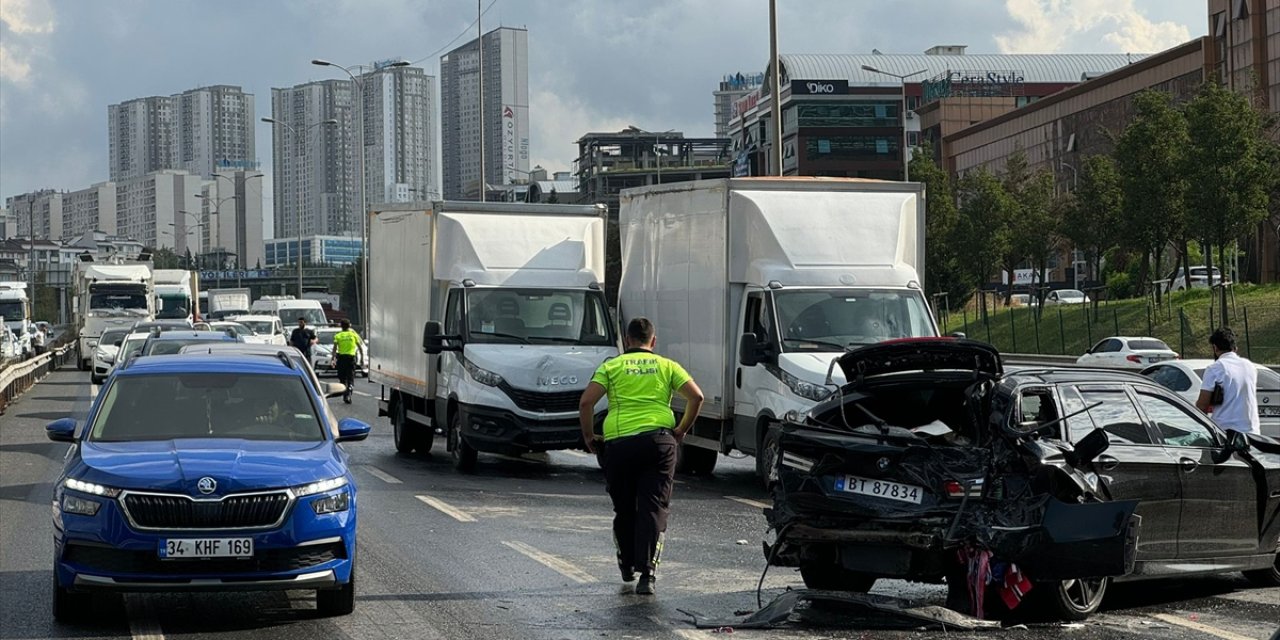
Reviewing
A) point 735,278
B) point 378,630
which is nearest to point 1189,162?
point 735,278

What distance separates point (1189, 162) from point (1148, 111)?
3.93 m

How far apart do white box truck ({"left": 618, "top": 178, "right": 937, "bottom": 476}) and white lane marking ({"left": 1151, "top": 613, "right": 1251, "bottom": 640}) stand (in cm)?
654

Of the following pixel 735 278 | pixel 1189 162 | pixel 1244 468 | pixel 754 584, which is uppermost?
pixel 1189 162

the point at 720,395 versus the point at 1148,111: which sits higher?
the point at 1148,111

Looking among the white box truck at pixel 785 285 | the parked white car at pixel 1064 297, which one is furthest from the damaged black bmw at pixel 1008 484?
the parked white car at pixel 1064 297

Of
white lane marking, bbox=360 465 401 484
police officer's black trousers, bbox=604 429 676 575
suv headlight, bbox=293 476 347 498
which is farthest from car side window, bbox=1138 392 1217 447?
white lane marking, bbox=360 465 401 484

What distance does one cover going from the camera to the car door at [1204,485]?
388 inches

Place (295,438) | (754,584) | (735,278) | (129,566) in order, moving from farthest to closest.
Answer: (735,278), (754,584), (295,438), (129,566)

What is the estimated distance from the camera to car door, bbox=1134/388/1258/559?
985 centimetres

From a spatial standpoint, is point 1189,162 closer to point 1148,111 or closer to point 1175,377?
point 1148,111

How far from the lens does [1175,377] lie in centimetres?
2362

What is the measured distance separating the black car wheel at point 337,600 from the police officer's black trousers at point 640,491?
5.91 ft

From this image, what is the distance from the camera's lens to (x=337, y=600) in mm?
9422

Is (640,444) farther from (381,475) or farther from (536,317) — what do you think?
(536,317)
